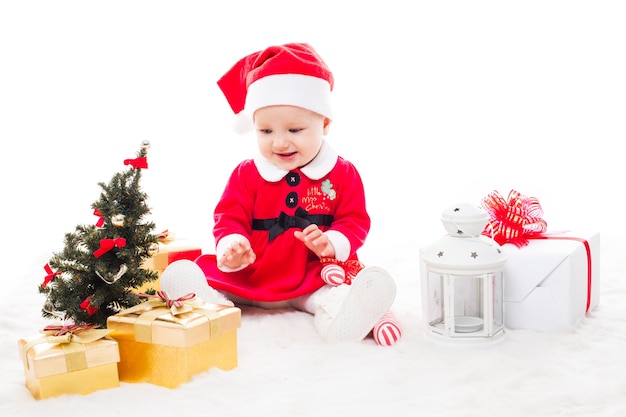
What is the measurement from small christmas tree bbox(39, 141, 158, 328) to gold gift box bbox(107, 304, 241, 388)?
9 centimetres

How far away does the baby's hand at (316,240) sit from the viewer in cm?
183

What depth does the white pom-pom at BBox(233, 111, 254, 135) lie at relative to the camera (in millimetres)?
2025

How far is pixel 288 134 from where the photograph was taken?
75.1 inches

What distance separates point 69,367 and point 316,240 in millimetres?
702

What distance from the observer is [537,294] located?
177 cm

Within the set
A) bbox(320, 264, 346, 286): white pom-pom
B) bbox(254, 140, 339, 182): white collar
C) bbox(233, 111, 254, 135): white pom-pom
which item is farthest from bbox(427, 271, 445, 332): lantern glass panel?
bbox(233, 111, 254, 135): white pom-pom

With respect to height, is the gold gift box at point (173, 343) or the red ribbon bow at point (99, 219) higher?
the red ribbon bow at point (99, 219)

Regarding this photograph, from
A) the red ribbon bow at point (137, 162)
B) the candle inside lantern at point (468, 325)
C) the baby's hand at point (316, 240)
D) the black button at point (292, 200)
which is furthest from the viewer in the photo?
the black button at point (292, 200)

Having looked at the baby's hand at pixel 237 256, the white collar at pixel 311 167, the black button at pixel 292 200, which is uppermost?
the white collar at pixel 311 167

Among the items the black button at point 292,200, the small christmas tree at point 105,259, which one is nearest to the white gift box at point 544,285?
the black button at point 292,200

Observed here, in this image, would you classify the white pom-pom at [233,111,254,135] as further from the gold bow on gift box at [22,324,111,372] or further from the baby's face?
the gold bow on gift box at [22,324,111,372]

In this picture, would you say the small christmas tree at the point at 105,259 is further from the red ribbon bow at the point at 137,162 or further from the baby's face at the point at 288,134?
the baby's face at the point at 288,134

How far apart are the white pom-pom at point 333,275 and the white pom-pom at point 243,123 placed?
478 millimetres

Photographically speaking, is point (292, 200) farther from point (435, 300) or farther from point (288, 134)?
point (435, 300)
